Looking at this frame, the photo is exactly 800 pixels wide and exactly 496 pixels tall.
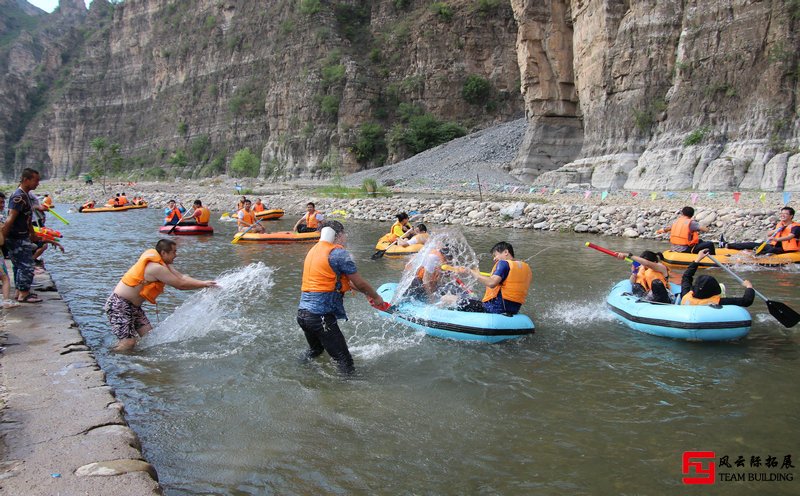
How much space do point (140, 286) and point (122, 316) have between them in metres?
0.45

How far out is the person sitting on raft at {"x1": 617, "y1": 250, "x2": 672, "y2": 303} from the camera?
299 inches

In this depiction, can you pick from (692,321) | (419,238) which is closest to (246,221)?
(419,238)

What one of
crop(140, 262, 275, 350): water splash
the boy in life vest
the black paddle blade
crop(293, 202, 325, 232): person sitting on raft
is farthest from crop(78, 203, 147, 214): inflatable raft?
the black paddle blade

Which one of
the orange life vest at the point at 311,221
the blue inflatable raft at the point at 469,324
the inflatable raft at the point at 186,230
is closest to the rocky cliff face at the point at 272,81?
the inflatable raft at the point at 186,230

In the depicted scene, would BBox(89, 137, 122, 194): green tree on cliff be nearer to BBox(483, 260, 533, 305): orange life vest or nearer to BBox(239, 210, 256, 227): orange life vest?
BBox(239, 210, 256, 227): orange life vest

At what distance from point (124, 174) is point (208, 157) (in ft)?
54.7

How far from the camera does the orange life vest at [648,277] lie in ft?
25.6

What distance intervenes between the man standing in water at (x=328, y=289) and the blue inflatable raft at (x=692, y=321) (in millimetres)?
3895

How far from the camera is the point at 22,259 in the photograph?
7.58 meters

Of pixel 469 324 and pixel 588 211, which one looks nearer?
pixel 469 324

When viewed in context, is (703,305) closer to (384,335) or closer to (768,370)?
(768,370)

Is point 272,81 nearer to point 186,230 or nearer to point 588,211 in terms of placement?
point 186,230

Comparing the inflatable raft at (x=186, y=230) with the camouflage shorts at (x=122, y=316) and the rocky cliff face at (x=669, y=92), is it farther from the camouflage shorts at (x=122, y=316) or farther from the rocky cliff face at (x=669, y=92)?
the rocky cliff face at (x=669, y=92)

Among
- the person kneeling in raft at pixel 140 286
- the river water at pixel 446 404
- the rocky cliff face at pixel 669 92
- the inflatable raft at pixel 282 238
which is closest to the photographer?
the river water at pixel 446 404
